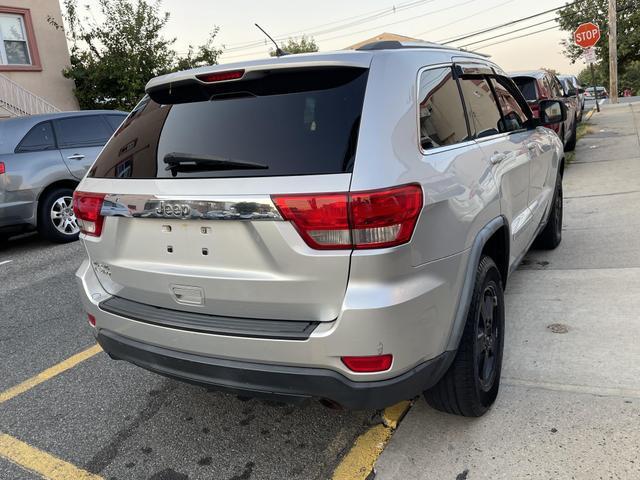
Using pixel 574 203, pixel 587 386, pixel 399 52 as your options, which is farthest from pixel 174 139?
pixel 574 203

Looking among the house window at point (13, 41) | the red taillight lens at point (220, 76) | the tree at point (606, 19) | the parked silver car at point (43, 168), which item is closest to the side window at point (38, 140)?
the parked silver car at point (43, 168)

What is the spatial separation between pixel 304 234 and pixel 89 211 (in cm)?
128

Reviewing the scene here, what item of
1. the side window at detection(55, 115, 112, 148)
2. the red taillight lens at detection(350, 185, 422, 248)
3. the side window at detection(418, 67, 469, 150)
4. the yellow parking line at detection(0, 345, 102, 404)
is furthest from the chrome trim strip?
the side window at detection(55, 115, 112, 148)

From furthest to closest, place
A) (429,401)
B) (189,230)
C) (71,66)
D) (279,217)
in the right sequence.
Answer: (71,66) → (429,401) → (189,230) → (279,217)

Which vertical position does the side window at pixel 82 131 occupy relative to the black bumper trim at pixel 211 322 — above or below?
above

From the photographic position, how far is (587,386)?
2.92 meters

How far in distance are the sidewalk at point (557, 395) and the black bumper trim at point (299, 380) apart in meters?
0.53

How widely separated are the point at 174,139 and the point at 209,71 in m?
0.36

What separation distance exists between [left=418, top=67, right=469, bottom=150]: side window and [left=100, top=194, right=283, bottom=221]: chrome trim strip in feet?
2.47

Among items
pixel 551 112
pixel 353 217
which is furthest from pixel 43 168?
pixel 353 217

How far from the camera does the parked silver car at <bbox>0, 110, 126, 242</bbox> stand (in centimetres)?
689

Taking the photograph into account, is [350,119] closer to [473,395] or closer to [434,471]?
[473,395]

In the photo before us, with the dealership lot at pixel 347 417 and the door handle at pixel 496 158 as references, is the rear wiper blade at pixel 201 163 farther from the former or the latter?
the door handle at pixel 496 158

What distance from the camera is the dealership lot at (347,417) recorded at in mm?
2518
